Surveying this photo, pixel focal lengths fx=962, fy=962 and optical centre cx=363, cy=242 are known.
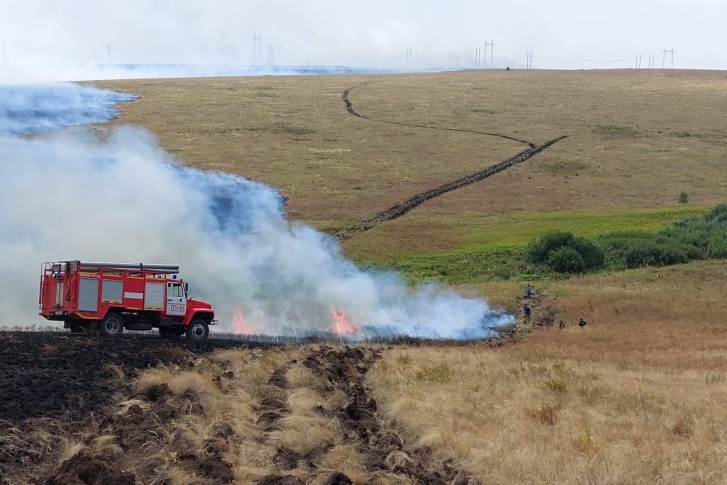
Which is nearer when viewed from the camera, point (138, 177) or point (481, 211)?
point (138, 177)

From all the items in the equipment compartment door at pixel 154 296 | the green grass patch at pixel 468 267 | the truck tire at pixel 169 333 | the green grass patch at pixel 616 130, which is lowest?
the truck tire at pixel 169 333

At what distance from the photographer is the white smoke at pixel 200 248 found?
41938 mm

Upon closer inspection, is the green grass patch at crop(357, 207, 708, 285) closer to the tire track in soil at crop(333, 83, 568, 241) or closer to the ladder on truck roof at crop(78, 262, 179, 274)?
the tire track in soil at crop(333, 83, 568, 241)

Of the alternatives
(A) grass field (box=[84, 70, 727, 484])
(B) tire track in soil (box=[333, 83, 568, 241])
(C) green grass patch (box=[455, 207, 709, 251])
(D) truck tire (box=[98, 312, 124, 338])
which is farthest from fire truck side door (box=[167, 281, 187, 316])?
(C) green grass patch (box=[455, 207, 709, 251])

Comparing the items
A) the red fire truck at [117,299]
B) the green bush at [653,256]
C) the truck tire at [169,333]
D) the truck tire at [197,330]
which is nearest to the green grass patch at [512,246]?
the green bush at [653,256]

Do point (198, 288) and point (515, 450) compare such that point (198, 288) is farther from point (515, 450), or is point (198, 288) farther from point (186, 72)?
point (186, 72)

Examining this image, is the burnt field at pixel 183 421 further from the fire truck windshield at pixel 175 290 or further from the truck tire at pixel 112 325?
the fire truck windshield at pixel 175 290

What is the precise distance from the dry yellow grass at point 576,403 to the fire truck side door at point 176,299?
8.21m

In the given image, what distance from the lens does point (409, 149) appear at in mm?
89438

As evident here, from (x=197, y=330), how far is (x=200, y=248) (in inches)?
368

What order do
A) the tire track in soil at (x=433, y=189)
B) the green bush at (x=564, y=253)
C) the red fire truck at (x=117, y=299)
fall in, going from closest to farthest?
1. the red fire truck at (x=117, y=299)
2. the green bush at (x=564, y=253)
3. the tire track in soil at (x=433, y=189)

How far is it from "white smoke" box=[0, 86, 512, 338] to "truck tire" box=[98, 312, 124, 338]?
7.37 m

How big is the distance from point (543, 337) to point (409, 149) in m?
52.7

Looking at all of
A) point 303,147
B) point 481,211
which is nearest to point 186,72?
point 303,147
